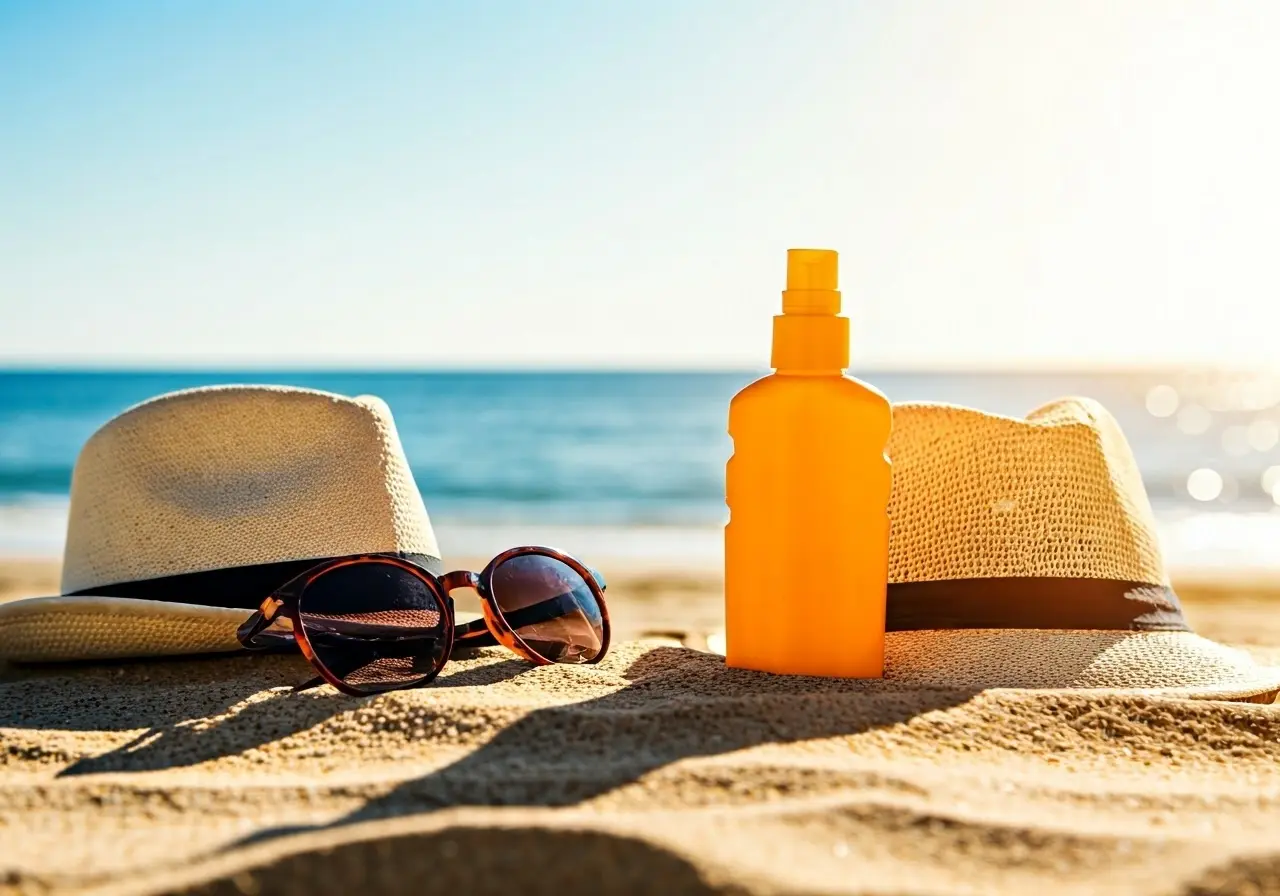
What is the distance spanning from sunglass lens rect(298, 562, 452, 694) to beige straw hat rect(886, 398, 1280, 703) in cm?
72

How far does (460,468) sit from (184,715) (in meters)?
17.7

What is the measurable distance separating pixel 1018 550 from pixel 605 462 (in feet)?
59.7

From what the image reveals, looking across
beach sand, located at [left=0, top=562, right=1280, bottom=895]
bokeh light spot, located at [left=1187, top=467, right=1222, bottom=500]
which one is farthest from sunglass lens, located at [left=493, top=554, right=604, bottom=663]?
bokeh light spot, located at [left=1187, top=467, right=1222, bottom=500]

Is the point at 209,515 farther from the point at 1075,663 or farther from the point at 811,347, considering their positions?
the point at 1075,663

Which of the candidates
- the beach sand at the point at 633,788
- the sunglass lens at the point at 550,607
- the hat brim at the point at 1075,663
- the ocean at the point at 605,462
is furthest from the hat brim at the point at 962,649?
the ocean at the point at 605,462

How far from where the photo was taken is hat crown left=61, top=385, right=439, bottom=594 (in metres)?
2.04

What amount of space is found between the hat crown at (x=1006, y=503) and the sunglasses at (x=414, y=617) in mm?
548

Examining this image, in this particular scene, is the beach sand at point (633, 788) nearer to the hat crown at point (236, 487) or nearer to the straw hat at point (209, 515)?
the straw hat at point (209, 515)

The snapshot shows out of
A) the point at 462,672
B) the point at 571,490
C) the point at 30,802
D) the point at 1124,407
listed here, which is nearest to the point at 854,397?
the point at 462,672

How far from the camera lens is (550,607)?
1984 millimetres

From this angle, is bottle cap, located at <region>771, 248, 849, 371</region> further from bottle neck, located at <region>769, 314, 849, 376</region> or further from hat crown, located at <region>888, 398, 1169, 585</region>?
hat crown, located at <region>888, 398, 1169, 585</region>

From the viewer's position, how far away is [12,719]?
5.52 ft

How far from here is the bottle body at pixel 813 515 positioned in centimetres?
167


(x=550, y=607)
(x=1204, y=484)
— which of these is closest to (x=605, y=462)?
(x=1204, y=484)
